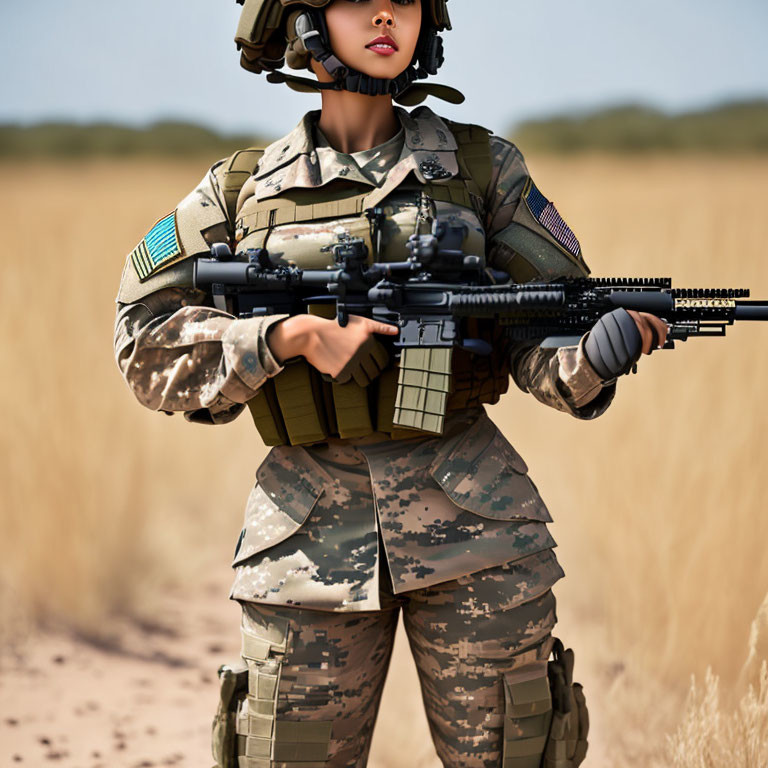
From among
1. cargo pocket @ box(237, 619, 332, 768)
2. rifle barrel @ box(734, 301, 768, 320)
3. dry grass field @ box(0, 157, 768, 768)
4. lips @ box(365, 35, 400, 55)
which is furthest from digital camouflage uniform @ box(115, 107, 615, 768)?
dry grass field @ box(0, 157, 768, 768)

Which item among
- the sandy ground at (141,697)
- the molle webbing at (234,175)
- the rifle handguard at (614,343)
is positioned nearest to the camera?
the rifle handguard at (614,343)

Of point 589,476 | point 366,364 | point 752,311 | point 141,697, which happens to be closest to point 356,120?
point 366,364

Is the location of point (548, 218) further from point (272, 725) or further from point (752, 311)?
point (272, 725)

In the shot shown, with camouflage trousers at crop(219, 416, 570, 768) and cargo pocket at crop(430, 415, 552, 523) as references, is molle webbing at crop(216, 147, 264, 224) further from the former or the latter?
cargo pocket at crop(430, 415, 552, 523)

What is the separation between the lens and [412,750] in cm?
436

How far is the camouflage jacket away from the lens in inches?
102

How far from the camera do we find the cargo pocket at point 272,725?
2.66m

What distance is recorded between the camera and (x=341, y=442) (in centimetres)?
268

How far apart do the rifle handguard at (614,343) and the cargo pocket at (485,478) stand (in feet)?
1.40

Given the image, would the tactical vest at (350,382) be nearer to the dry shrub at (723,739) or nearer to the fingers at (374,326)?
the fingers at (374,326)

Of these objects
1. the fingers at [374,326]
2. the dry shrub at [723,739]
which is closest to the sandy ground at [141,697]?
the dry shrub at [723,739]

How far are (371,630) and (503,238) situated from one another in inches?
41.2

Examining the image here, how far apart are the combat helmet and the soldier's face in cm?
3

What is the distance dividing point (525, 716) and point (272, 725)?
0.63 m
